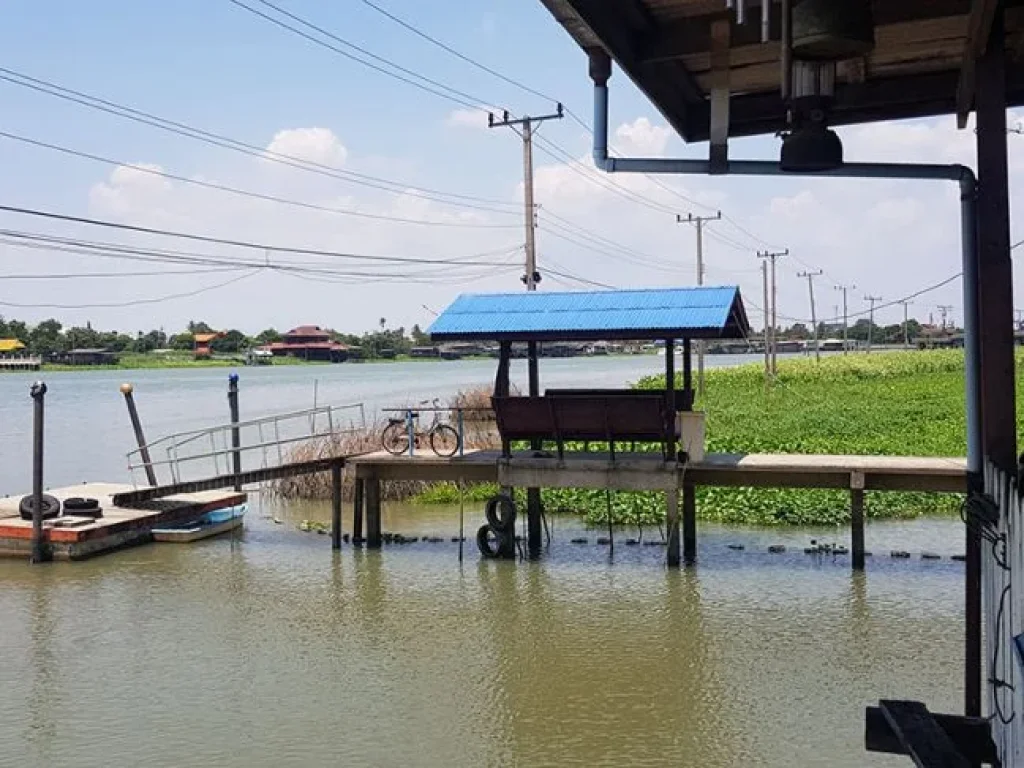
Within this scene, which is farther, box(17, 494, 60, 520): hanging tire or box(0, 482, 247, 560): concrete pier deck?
box(17, 494, 60, 520): hanging tire

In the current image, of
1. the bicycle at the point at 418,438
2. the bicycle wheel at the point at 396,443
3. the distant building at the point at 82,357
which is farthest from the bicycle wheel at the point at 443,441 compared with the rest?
the distant building at the point at 82,357

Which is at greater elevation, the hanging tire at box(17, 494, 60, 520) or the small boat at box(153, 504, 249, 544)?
the hanging tire at box(17, 494, 60, 520)

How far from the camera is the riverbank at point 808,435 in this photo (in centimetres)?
2021

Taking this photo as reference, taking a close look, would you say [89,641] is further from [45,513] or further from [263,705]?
[45,513]

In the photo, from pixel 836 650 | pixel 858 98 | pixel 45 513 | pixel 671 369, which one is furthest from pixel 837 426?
pixel 858 98

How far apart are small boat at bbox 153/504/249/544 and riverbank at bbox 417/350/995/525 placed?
4238mm

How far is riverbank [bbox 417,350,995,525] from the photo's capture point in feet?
66.3

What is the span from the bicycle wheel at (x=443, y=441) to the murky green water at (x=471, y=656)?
1792 millimetres

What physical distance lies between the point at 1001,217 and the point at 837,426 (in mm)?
27583

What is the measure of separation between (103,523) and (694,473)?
34.5 ft

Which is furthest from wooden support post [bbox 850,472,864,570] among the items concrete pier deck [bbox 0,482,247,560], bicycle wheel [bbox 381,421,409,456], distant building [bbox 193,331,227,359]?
distant building [bbox 193,331,227,359]

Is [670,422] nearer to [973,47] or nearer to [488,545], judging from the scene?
[488,545]

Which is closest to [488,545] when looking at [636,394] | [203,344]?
[636,394]

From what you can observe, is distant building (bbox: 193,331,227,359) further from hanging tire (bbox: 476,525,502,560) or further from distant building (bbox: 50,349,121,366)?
hanging tire (bbox: 476,525,502,560)
